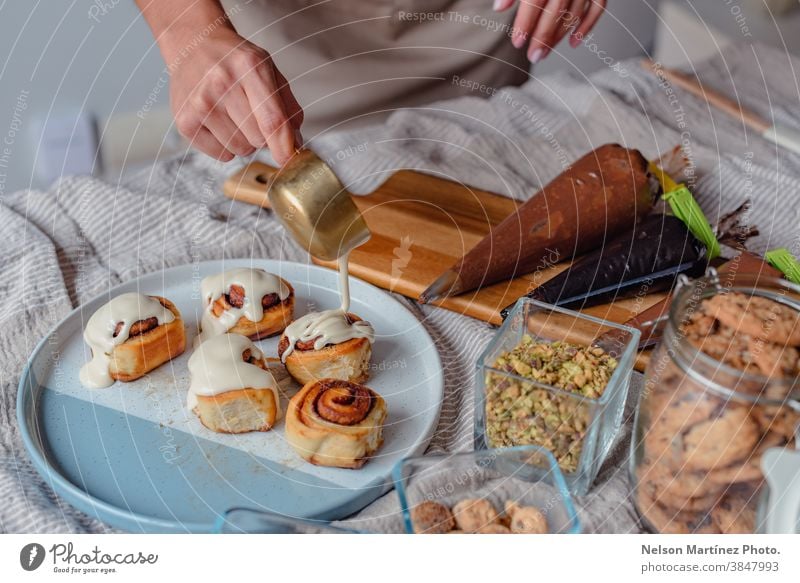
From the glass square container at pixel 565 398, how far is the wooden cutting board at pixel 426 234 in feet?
0.65

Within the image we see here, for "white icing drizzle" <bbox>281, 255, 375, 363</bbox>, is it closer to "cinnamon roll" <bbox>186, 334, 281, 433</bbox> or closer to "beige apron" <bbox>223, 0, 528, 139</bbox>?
"cinnamon roll" <bbox>186, 334, 281, 433</bbox>

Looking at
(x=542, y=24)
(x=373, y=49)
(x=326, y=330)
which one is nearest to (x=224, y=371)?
(x=326, y=330)

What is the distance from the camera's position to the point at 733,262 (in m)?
1.07

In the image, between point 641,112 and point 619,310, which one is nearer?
point 619,310

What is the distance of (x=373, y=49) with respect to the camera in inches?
61.2

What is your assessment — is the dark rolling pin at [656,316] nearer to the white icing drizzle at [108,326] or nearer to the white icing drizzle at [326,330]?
the white icing drizzle at [326,330]

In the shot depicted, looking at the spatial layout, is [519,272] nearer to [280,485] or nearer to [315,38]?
[280,485]

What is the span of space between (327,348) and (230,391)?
127 millimetres

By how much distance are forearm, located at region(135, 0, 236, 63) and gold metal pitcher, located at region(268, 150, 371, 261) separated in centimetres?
25

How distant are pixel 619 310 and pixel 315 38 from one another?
0.78m

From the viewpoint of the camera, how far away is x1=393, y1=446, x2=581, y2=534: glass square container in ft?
2.39

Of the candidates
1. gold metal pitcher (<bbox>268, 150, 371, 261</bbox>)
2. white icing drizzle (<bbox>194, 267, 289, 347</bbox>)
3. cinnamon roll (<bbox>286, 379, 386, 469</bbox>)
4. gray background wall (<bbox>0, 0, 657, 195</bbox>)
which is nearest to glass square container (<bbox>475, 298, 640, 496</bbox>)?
cinnamon roll (<bbox>286, 379, 386, 469</bbox>)

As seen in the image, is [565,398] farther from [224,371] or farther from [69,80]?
[69,80]
